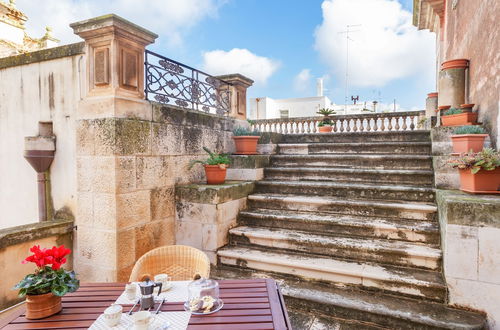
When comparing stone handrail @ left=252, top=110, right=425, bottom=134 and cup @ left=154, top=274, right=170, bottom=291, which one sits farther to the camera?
stone handrail @ left=252, top=110, right=425, bottom=134

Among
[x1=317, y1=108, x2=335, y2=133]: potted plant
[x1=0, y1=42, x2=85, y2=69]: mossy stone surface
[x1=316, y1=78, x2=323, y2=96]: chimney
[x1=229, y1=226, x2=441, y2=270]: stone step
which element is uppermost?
[x1=316, y1=78, x2=323, y2=96]: chimney

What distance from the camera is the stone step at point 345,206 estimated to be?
3395 millimetres

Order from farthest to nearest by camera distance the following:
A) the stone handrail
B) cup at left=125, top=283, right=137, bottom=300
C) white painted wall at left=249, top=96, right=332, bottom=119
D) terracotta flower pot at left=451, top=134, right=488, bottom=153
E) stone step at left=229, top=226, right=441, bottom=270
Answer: white painted wall at left=249, top=96, right=332, bottom=119 < the stone handrail < terracotta flower pot at left=451, top=134, right=488, bottom=153 < stone step at left=229, top=226, right=441, bottom=270 < cup at left=125, top=283, right=137, bottom=300

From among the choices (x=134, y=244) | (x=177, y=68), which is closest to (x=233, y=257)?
(x=134, y=244)

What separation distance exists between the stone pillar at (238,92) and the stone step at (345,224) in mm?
2099

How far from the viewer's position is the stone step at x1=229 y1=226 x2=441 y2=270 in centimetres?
291

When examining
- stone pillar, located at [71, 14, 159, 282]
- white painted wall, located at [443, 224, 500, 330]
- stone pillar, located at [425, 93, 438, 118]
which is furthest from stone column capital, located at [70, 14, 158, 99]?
stone pillar, located at [425, 93, 438, 118]

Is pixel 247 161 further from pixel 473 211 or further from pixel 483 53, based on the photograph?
pixel 483 53

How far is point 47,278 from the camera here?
1.62 meters

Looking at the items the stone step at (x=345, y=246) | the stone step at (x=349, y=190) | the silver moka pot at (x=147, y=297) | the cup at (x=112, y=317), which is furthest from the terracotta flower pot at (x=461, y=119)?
the cup at (x=112, y=317)

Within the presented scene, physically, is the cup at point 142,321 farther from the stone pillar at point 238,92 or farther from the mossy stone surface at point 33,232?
the stone pillar at point 238,92

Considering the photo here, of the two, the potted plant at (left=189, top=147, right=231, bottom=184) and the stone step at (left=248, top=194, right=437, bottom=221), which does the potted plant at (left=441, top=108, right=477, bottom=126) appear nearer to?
the stone step at (left=248, top=194, right=437, bottom=221)

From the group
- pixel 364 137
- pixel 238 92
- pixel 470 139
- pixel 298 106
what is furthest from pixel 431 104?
pixel 298 106

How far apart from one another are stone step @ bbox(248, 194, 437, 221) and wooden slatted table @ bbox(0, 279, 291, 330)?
6.80 feet
